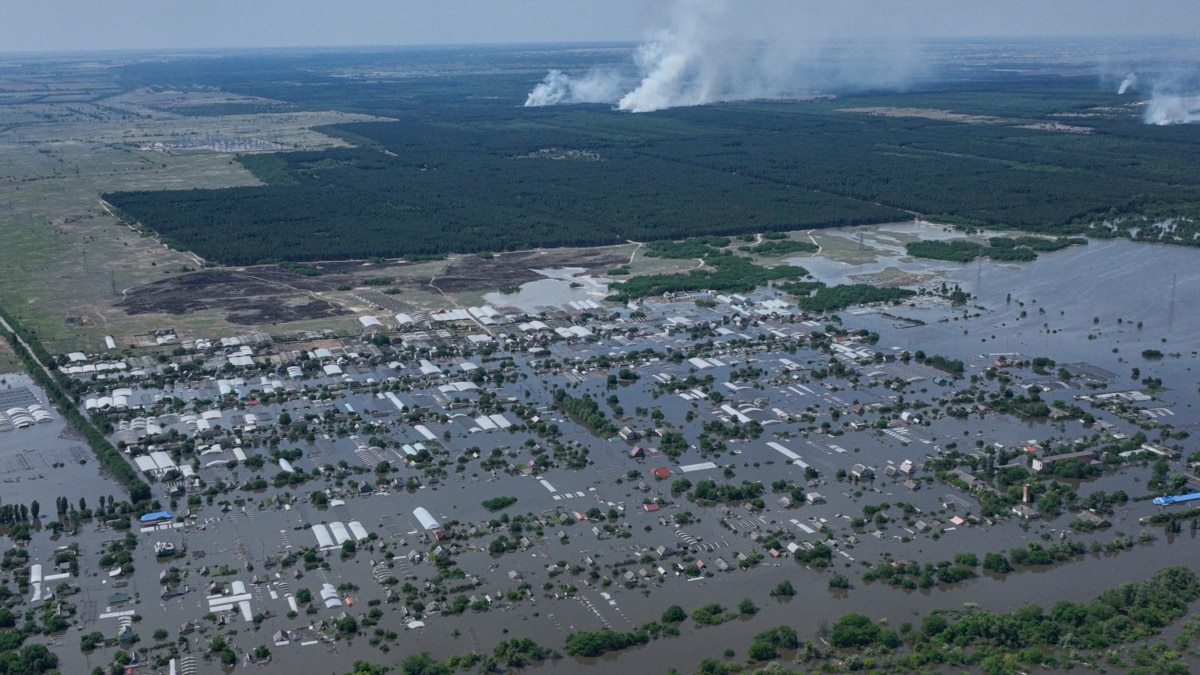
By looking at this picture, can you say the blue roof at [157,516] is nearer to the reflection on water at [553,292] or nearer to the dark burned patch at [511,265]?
the reflection on water at [553,292]

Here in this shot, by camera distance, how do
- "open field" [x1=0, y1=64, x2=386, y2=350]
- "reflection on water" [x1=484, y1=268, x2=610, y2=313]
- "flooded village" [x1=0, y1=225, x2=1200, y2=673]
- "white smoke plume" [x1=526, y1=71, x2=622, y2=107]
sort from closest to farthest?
"flooded village" [x1=0, y1=225, x2=1200, y2=673], "open field" [x1=0, y1=64, x2=386, y2=350], "reflection on water" [x1=484, y1=268, x2=610, y2=313], "white smoke plume" [x1=526, y1=71, x2=622, y2=107]

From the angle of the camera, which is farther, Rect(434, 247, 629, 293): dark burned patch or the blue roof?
Rect(434, 247, 629, 293): dark burned patch

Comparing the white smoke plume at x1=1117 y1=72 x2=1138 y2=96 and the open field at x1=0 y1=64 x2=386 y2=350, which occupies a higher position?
the white smoke plume at x1=1117 y1=72 x2=1138 y2=96

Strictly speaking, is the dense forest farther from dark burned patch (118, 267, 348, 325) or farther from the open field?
dark burned patch (118, 267, 348, 325)

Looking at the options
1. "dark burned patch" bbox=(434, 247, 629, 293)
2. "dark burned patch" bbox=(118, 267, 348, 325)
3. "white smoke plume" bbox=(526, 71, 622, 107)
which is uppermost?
"white smoke plume" bbox=(526, 71, 622, 107)

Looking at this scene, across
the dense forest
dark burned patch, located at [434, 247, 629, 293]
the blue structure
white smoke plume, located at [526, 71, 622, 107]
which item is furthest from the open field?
the blue structure

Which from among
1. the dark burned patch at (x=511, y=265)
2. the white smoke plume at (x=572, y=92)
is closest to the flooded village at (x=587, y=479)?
the dark burned patch at (x=511, y=265)
